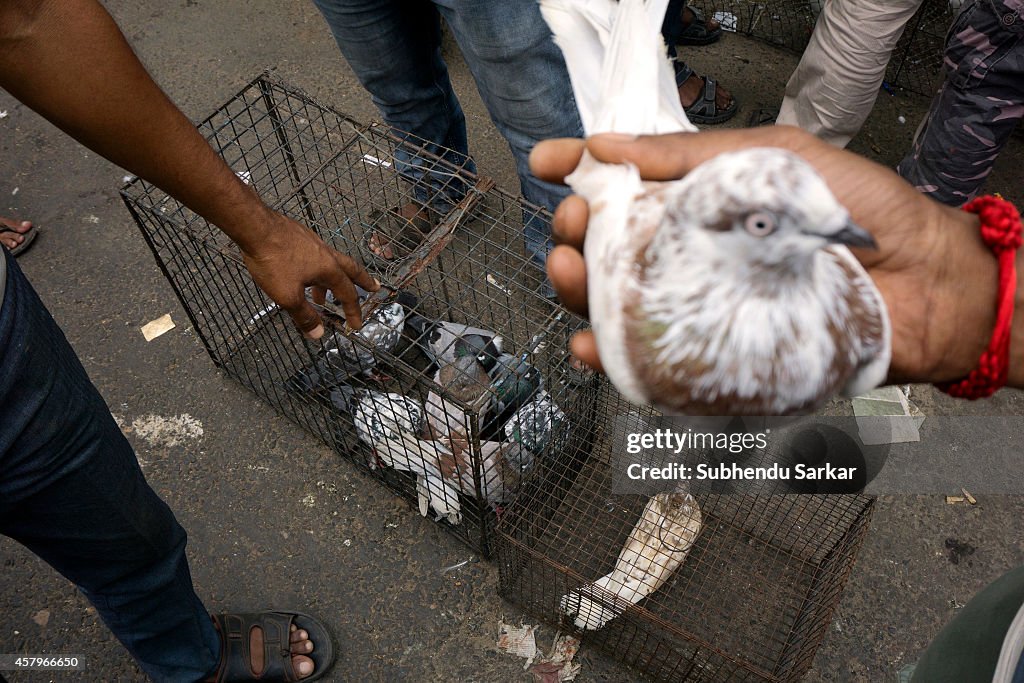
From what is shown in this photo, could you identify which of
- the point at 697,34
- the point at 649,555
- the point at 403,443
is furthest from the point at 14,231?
the point at 697,34

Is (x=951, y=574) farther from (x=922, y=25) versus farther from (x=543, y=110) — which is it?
(x=922, y=25)

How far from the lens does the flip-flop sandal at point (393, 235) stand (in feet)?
7.52

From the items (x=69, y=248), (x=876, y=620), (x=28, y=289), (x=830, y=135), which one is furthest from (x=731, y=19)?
(x=28, y=289)

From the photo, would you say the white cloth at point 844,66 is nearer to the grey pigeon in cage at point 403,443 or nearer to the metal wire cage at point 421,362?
the metal wire cage at point 421,362

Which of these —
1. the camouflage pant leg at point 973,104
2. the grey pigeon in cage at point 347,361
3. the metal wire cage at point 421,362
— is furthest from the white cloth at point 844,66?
the grey pigeon in cage at point 347,361

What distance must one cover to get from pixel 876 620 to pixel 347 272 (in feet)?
6.09

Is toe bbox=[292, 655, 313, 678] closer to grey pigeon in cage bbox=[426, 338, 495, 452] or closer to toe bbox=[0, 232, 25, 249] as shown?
grey pigeon in cage bbox=[426, 338, 495, 452]

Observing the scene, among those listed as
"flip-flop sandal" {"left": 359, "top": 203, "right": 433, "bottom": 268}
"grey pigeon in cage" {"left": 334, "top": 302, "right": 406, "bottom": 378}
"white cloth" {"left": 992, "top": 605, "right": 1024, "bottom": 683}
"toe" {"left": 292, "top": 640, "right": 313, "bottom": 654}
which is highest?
"white cloth" {"left": 992, "top": 605, "right": 1024, "bottom": 683}

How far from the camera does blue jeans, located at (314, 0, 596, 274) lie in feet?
7.04

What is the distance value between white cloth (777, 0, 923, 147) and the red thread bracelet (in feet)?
5.68

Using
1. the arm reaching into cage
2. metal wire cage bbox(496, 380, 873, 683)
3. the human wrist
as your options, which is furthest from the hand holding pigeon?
metal wire cage bbox(496, 380, 873, 683)

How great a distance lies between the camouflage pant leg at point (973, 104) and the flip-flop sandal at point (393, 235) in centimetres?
187

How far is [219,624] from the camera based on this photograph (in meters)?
2.20

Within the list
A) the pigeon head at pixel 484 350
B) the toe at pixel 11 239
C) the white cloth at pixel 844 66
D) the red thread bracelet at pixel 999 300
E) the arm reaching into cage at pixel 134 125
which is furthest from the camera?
the toe at pixel 11 239
